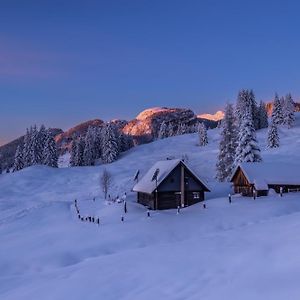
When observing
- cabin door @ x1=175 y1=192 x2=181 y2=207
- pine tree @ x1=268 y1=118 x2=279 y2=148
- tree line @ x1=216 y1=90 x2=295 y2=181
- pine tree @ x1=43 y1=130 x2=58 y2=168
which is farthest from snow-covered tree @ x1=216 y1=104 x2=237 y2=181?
pine tree @ x1=43 y1=130 x2=58 y2=168

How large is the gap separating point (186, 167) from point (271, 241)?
77.5ft

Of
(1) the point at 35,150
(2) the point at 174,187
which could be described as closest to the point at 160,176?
(2) the point at 174,187

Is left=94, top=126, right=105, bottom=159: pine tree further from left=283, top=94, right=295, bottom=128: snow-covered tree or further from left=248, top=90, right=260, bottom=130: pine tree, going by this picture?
left=283, top=94, right=295, bottom=128: snow-covered tree

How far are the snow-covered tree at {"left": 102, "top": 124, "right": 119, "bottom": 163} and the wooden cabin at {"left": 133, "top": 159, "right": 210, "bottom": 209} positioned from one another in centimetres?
5922

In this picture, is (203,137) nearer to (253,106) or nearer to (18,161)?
(253,106)

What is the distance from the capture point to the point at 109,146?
340 feet

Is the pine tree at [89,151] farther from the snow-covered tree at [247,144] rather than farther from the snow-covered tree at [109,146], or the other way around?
the snow-covered tree at [247,144]

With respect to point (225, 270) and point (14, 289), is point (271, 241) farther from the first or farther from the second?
point (14, 289)

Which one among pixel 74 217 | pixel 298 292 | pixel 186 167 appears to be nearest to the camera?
pixel 298 292

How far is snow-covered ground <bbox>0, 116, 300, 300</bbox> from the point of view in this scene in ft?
44.3

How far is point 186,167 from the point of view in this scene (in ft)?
141

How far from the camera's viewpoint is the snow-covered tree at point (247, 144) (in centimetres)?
5394

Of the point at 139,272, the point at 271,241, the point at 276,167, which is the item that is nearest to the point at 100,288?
the point at 139,272

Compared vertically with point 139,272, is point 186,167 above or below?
above
